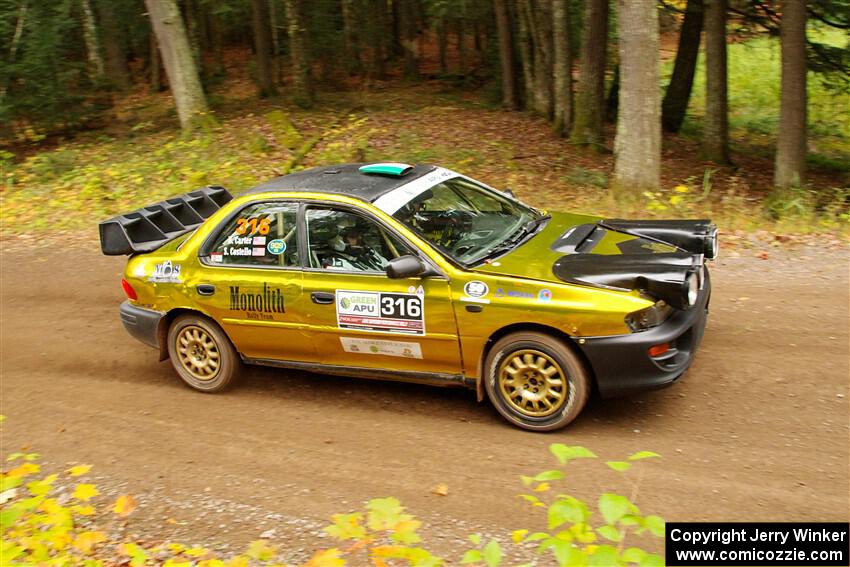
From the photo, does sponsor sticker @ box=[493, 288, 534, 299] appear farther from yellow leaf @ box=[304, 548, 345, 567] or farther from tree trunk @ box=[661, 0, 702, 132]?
tree trunk @ box=[661, 0, 702, 132]

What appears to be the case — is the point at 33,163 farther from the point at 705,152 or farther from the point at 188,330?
the point at 705,152

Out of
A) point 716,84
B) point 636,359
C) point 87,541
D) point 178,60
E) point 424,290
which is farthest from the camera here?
point 178,60

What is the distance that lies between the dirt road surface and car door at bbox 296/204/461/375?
0.53 metres

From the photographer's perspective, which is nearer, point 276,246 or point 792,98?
point 276,246

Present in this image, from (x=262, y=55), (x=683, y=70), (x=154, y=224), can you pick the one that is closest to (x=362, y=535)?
(x=154, y=224)

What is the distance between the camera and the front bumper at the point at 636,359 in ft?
16.4

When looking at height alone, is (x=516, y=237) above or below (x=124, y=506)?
above

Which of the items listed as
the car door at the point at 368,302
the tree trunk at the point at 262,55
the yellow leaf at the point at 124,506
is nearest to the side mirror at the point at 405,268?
the car door at the point at 368,302

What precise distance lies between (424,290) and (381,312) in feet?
1.31

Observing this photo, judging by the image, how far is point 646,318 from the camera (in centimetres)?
504

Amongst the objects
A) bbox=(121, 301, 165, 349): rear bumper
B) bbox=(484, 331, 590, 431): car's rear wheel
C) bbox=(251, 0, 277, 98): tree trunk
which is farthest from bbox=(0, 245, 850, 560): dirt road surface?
bbox=(251, 0, 277, 98): tree trunk

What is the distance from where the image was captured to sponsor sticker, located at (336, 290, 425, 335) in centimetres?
553

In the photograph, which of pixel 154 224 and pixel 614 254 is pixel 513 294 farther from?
pixel 154 224

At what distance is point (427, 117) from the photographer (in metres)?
18.7
